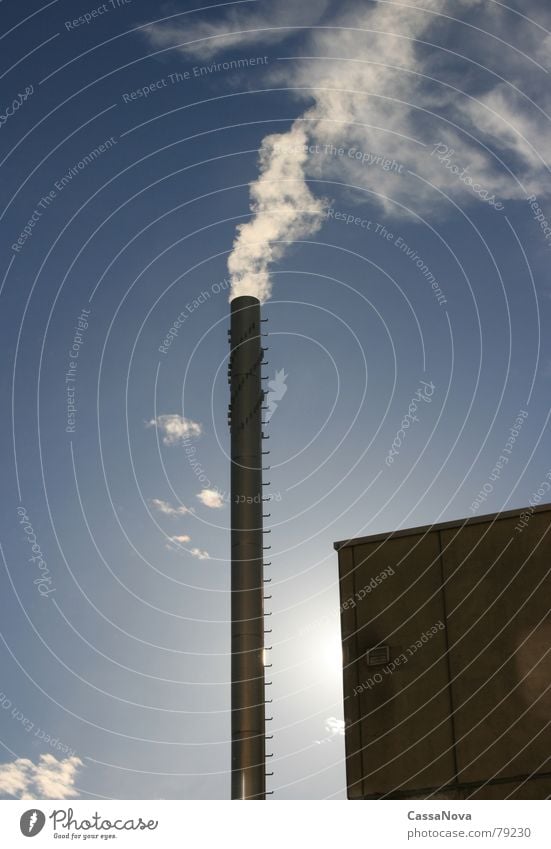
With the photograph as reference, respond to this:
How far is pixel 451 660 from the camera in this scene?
28.5m

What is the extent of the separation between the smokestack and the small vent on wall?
34.7 ft

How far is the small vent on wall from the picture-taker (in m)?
29.6

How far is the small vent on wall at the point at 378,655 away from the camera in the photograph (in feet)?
97.1

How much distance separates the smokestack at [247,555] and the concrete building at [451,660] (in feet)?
32.7
